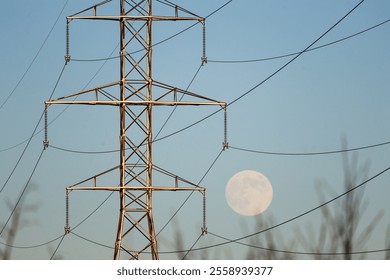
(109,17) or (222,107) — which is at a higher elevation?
(109,17)

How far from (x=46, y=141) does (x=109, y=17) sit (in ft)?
21.3

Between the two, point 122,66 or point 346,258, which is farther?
point 122,66

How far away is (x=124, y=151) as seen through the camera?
39.2m

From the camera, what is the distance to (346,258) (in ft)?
44.9

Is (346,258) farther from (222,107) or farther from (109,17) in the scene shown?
(109,17)
